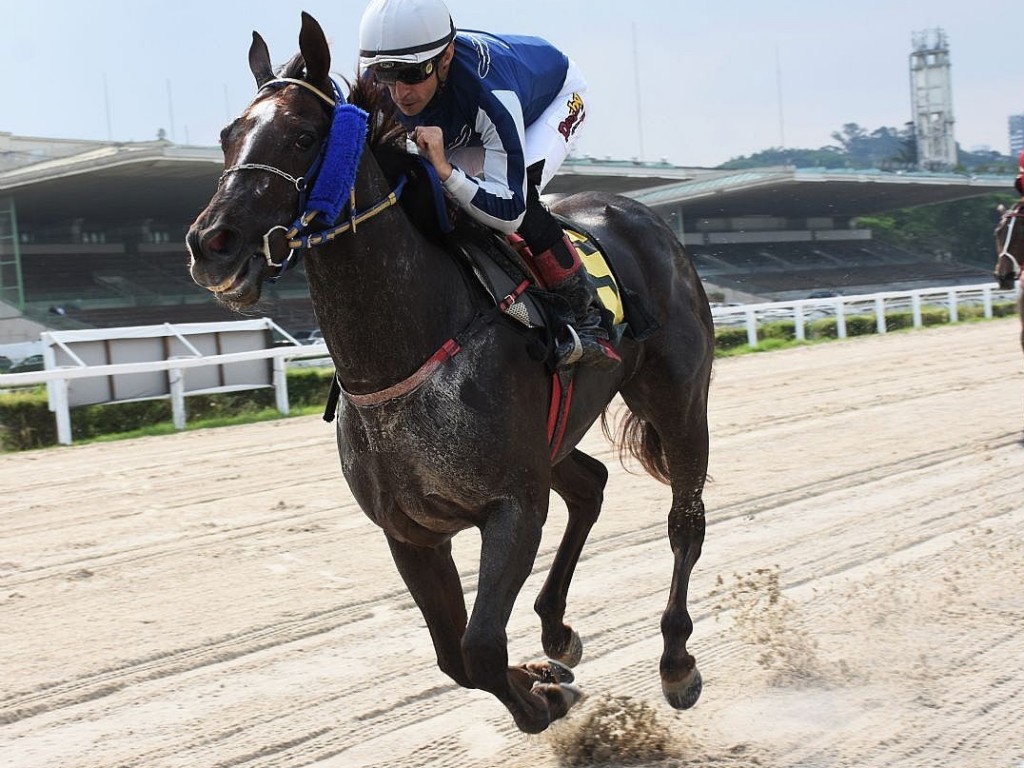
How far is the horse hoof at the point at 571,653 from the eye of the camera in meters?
4.27

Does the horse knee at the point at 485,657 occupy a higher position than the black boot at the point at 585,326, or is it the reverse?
the black boot at the point at 585,326

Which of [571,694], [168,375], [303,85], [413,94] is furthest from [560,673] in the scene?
[168,375]

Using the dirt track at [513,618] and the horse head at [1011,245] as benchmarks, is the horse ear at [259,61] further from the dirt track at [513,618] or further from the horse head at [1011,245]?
the horse head at [1011,245]

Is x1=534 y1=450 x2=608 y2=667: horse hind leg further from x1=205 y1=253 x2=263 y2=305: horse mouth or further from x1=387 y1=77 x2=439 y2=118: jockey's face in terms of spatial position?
x1=205 y1=253 x2=263 y2=305: horse mouth

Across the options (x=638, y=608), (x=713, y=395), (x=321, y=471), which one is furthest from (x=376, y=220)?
(x=713, y=395)

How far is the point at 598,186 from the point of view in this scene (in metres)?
38.1

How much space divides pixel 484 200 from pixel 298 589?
2.93 meters

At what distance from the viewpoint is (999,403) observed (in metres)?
11.2

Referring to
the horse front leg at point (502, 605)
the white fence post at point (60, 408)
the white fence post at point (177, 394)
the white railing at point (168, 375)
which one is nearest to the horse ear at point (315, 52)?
the horse front leg at point (502, 605)

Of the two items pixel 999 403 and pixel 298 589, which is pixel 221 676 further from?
pixel 999 403

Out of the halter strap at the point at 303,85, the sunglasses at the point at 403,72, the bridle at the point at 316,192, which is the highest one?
the sunglasses at the point at 403,72

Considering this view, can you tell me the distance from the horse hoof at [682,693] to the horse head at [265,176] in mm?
2073

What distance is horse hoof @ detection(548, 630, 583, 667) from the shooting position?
4266mm

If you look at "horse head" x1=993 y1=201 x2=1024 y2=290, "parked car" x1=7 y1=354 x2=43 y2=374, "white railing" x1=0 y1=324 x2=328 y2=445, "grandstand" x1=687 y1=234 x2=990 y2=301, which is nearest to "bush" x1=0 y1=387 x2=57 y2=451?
"white railing" x1=0 y1=324 x2=328 y2=445
